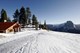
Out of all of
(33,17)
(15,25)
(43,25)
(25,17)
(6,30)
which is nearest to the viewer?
(6,30)

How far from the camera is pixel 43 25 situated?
280 feet

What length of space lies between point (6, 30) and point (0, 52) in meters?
30.5

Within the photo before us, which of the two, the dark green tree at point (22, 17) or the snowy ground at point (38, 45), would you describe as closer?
the snowy ground at point (38, 45)

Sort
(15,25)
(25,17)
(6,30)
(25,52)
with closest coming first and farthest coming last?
(25,52) < (6,30) < (15,25) < (25,17)

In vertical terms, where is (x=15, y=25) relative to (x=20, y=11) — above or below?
below

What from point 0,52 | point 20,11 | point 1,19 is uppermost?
point 20,11

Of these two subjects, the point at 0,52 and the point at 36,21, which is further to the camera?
the point at 36,21

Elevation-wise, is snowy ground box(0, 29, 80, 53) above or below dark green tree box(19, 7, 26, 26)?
below

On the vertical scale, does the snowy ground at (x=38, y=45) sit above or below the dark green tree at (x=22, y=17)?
below

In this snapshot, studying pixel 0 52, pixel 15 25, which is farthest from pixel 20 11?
pixel 0 52

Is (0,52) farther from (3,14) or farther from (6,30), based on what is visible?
(3,14)

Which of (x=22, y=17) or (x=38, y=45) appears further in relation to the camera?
(x=22, y=17)

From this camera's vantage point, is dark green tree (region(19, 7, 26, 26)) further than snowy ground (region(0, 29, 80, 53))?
Yes

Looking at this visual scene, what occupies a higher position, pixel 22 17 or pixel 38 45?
pixel 22 17
